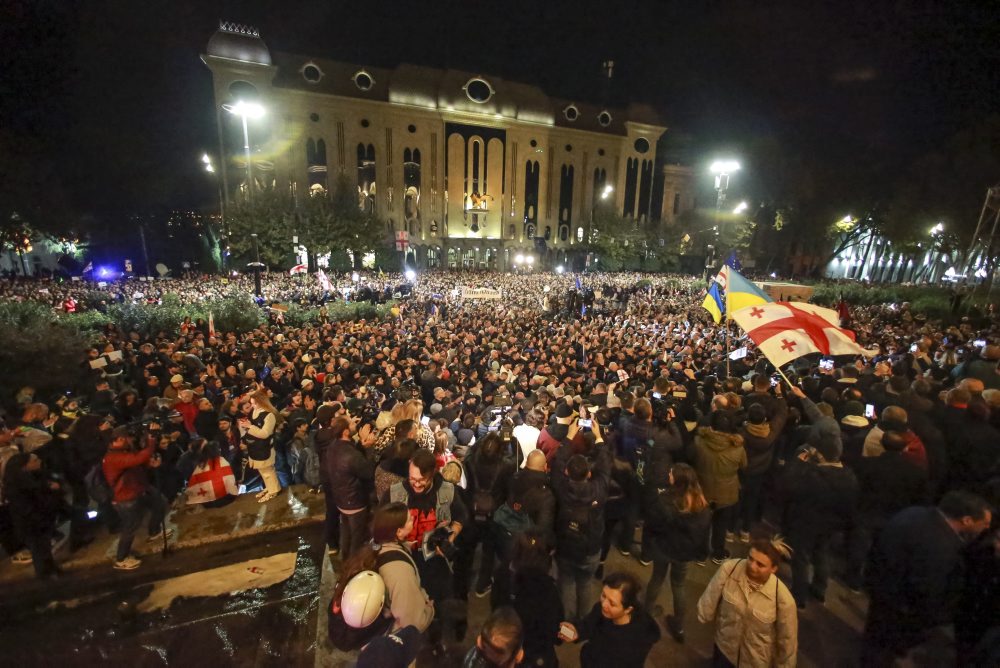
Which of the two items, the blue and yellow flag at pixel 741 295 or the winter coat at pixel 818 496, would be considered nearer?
the winter coat at pixel 818 496

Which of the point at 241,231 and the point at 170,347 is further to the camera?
the point at 241,231

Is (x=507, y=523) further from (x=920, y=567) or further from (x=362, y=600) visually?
(x=920, y=567)

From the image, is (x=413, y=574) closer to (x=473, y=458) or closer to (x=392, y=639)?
(x=392, y=639)

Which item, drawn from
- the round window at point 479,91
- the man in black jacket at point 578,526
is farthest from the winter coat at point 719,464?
the round window at point 479,91

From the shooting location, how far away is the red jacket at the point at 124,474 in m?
4.44

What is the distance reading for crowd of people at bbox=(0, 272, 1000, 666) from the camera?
282cm

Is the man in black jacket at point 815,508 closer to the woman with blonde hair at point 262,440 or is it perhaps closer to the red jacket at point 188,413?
the woman with blonde hair at point 262,440

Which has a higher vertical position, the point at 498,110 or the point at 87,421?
the point at 498,110

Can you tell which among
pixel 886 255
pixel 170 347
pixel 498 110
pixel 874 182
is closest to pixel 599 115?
pixel 498 110

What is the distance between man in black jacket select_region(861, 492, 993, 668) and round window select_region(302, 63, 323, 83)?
161 feet

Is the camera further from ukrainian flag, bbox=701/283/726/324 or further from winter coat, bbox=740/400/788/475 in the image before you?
ukrainian flag, bbox=701/283/726/324

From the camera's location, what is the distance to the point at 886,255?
4703cm

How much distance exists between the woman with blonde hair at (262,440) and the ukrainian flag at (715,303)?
26.5 feet

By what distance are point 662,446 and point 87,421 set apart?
20.0 feet
